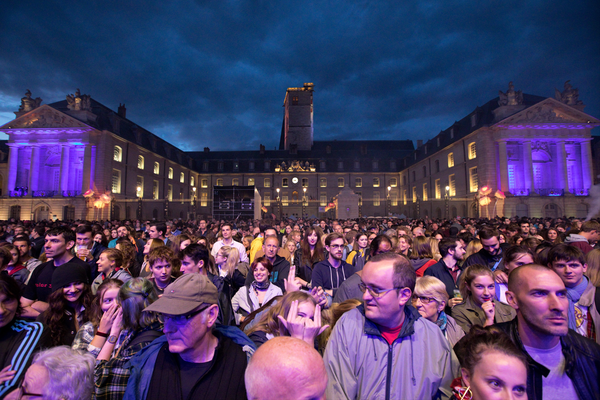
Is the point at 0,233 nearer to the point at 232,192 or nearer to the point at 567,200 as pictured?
the point at 232,192

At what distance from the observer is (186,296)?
6.48 ft

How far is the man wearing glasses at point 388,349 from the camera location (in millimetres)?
2004

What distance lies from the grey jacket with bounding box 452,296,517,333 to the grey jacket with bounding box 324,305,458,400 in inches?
42.7

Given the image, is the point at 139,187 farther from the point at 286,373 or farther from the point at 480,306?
the point at 286,373

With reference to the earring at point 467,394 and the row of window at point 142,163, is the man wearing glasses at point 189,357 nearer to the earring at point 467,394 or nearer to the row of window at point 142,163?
the earring at point 467,394

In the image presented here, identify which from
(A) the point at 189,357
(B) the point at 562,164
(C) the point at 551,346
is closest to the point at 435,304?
(C) the point at 551,346

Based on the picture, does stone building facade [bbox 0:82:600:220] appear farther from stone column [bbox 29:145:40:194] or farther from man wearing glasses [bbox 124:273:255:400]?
man wearing glasses [bbox 124:273:255:400]

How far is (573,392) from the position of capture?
200cm

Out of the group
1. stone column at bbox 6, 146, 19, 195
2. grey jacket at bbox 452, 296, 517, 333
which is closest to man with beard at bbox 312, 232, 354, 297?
grey jacket at bbox 452, 296, 517, 333

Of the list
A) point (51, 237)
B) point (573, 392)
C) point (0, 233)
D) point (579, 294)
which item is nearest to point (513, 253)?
point (579, 294)

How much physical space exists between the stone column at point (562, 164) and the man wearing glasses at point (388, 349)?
4257 centimetres

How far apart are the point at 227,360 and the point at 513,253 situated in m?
4.24

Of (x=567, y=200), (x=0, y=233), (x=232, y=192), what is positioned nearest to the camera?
(x=0, y=233)

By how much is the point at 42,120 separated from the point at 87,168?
28.9 feet
